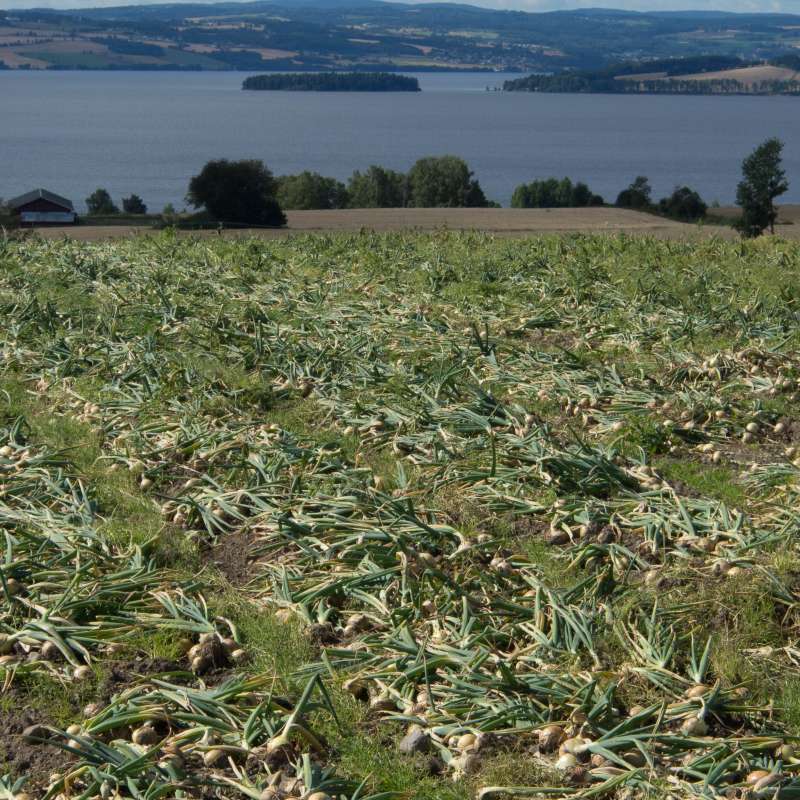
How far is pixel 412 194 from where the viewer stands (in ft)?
262

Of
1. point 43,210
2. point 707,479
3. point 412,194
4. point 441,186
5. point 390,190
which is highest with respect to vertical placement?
point 707,479

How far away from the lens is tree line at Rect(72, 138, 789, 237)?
4175 centimetres

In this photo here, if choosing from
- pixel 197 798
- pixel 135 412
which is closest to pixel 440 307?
pixel 135 412

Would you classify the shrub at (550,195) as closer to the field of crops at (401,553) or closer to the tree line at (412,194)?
the tree line at (412,194)

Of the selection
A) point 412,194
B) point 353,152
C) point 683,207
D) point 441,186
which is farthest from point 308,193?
point 353,152

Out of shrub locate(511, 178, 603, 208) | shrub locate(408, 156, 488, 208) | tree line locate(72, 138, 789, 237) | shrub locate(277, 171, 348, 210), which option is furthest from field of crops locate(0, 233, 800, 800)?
shrub locate(408, 156, 488, 208)

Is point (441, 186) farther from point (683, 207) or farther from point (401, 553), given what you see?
point (401, 553)

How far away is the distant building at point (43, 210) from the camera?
43000 mm

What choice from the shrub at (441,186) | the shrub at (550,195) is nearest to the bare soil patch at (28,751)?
the shrub at (550,195)

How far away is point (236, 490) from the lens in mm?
7016

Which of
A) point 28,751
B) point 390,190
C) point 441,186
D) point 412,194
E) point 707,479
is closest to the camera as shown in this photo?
point 28,751

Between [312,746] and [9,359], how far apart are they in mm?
7254

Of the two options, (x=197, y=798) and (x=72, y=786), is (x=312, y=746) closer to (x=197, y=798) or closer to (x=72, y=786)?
(x=197, y=798)

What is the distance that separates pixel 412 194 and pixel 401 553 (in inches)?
2981
